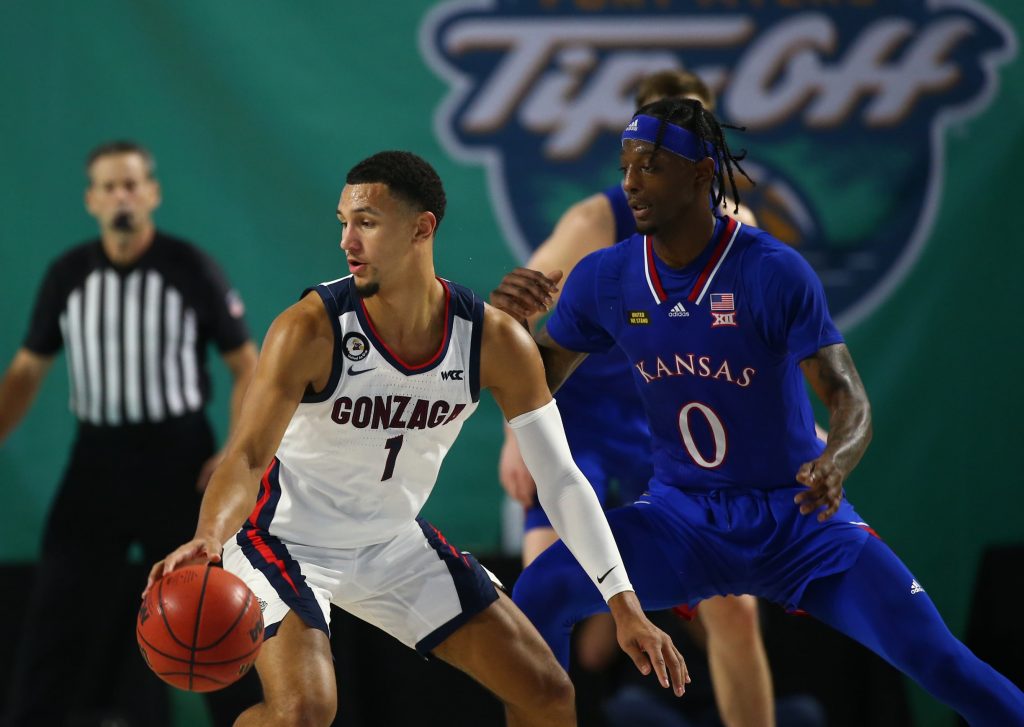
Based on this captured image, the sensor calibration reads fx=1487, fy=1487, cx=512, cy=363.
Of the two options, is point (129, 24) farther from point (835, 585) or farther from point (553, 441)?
point (835, 585)

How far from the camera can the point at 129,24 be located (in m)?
6.78

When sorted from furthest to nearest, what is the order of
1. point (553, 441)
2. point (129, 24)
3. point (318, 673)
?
point (129, 24)
point (553, 441)
point (318, 673)

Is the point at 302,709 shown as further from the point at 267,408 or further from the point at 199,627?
the point at 267,408

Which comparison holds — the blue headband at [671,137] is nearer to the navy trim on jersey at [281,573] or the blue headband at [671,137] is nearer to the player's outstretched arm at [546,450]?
the player's outstretched arm at [546,450]

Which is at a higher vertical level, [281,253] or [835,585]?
[281,253]

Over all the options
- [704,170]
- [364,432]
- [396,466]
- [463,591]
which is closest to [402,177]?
[364,432]

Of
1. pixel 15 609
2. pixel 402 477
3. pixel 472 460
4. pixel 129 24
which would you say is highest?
pixel 129 24

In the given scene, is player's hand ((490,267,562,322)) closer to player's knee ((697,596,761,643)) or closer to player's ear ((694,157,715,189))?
player's ear ((694,157,715,189))

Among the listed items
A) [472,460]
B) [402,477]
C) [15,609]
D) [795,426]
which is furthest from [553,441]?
[15,609]

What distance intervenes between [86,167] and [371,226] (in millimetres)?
3109

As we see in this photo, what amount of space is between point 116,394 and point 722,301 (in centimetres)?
297

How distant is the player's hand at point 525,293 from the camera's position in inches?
173

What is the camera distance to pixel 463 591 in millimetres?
4176

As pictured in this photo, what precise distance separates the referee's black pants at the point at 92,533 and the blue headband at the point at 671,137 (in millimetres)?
2679
